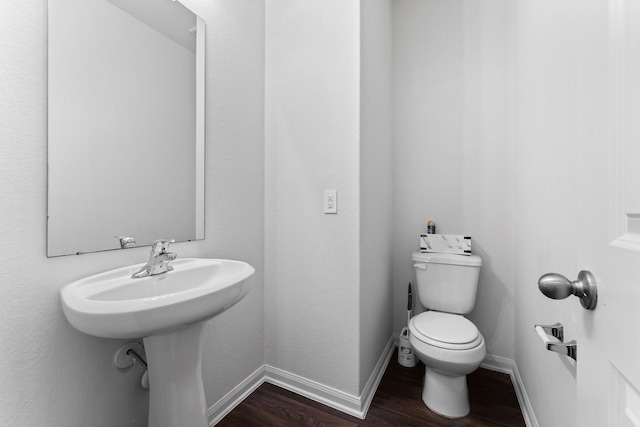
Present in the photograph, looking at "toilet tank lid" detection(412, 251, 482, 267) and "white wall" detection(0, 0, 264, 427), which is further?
"toilet tank lid" detection(412, 251, 482, 267)

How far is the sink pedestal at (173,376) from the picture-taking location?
91 centimetres

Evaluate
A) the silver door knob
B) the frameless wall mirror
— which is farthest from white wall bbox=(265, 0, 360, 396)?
the silver door knob

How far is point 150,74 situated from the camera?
1.09 m

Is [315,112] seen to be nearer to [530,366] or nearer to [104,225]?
[104,225]

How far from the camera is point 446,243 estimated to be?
173 cm

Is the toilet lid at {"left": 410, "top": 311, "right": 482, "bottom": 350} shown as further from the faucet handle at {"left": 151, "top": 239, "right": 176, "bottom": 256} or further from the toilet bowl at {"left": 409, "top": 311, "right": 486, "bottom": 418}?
the faucet handle at {"left": 151, "top": 239, "right": 176, "bottom": 256}

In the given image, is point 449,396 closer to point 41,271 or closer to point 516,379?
point 516,379

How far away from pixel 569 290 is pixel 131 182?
1286mm

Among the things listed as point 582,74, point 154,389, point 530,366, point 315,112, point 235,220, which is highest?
point 315,112

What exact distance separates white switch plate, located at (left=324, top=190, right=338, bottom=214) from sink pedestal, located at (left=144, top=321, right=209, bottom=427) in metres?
0.76

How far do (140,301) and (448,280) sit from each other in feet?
5.15

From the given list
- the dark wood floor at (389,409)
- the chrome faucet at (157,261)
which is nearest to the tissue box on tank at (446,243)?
the dark wood floor at (389,409)

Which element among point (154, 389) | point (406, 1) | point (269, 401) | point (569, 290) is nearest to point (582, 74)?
point (569, 290)

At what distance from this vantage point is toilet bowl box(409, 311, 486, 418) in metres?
1.24
